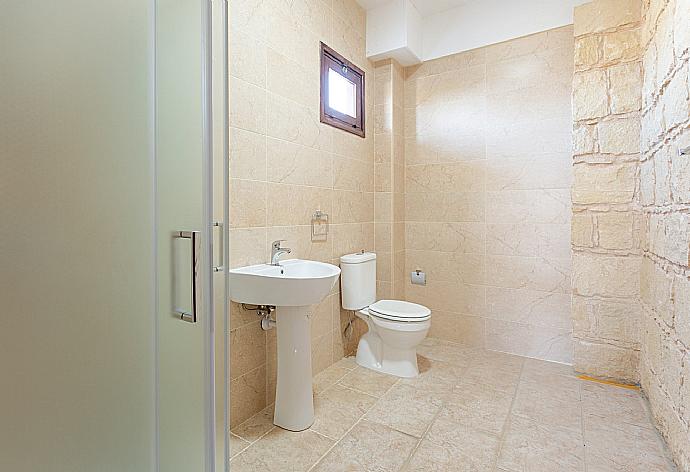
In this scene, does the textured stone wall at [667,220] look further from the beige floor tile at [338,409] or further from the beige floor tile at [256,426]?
the beige floor tile at [256,426]

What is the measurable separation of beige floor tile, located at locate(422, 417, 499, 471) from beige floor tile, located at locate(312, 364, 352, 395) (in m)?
0.71

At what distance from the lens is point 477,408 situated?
6.61 ft

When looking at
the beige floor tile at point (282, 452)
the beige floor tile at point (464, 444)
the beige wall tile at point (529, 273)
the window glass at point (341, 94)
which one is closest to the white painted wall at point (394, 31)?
the window glass at point (341, 94)

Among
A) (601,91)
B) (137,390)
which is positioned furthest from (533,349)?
(137,390)

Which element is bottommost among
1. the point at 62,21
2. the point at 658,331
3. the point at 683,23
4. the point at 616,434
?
the point at 616,434

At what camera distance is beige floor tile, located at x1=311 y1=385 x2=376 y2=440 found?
6.00 ft

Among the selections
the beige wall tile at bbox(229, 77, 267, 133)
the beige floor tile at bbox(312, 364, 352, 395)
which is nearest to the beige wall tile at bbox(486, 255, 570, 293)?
the beige floor tile at bbox(312, 364, 352, 395)

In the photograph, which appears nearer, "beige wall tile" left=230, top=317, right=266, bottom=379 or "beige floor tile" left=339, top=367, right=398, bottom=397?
"beige wall tile" left=230, top=317, right=266, bottom=379

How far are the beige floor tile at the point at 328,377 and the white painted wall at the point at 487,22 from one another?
2.57 meters

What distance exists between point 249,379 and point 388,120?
2.20m

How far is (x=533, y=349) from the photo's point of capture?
2.72 meters

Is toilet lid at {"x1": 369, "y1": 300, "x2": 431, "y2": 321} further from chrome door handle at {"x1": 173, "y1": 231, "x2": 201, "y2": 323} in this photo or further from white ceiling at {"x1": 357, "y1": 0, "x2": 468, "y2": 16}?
white ceiling at {"x1": 357, "y1": 0, "x2": 468, "y2": 16}

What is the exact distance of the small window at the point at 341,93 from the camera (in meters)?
2.49

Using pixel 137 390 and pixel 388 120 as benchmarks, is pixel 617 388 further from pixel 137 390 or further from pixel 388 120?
pixel 137 390
